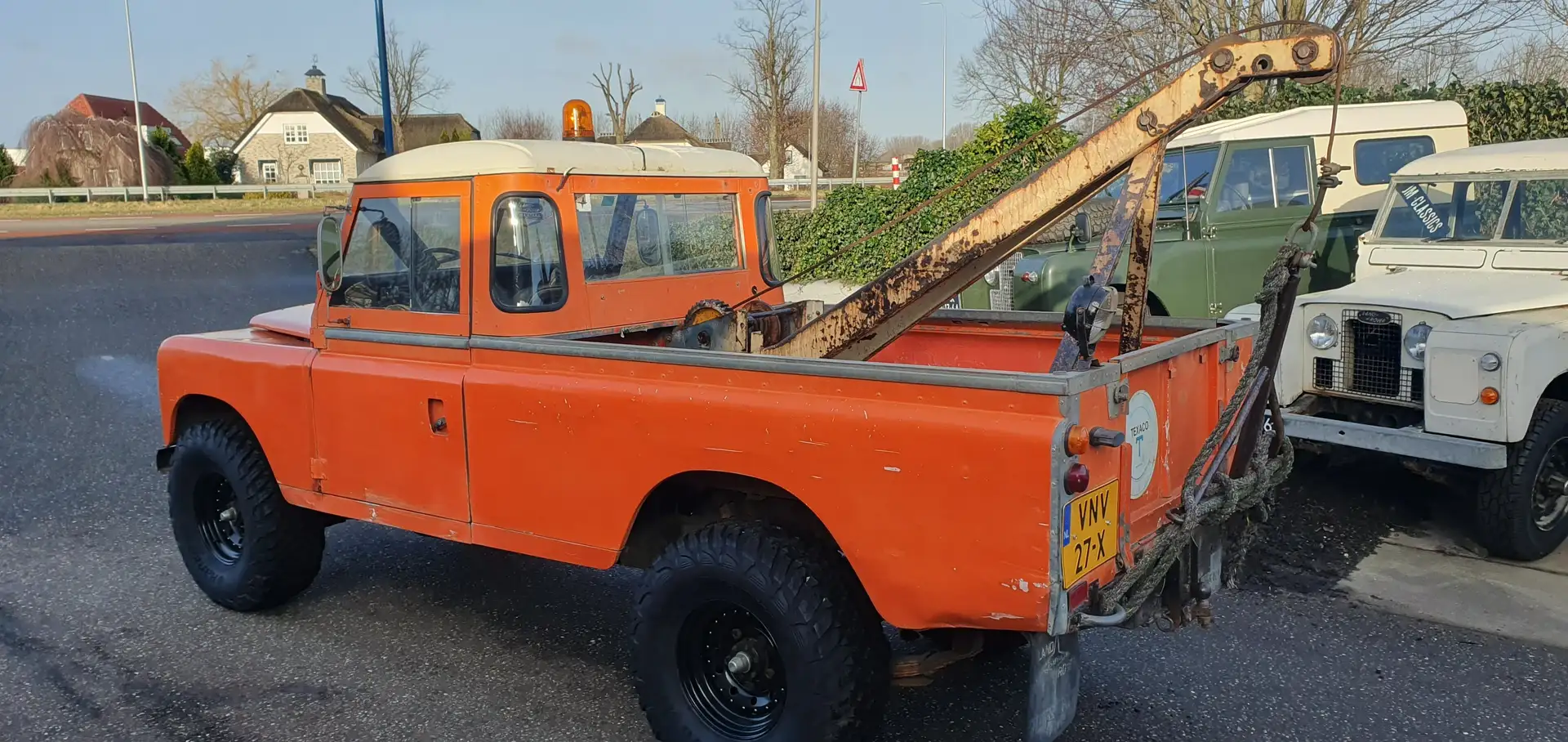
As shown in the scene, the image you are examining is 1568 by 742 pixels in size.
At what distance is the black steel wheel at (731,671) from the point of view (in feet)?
11.2

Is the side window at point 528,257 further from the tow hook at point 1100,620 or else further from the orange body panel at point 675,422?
the tow hook at point 1100,620

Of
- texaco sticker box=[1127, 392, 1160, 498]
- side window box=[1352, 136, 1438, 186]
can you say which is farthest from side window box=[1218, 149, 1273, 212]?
texaco sticker box=[1127, 392, 1160, 498]

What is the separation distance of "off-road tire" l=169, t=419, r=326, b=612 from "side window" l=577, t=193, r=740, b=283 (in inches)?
70.0

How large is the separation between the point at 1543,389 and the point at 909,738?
3.70m

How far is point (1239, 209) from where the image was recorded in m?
8.52

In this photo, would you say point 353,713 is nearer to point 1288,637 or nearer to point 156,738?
point 156,738

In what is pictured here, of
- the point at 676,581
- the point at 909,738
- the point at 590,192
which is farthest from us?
the point at 590,192

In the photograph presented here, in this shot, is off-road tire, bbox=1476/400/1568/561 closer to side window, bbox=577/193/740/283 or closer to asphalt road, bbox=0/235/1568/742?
asphalt road, bbox=0/235/1568/742

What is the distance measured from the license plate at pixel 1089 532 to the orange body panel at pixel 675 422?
4 centimetres

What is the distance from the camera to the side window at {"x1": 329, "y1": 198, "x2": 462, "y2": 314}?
4.16m

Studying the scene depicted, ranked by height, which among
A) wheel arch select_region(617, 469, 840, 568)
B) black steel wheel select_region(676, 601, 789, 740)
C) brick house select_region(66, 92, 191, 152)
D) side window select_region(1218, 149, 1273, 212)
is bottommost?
black steel wheel select_region(676, 601, 789, 740)

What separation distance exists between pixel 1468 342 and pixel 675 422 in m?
3.97

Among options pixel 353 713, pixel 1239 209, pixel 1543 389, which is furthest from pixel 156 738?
Result: pixel 1239 209

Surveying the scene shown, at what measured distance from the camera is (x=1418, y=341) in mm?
5461
